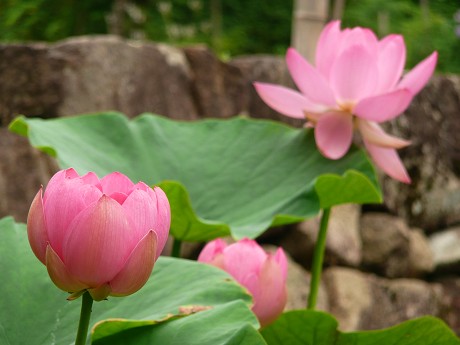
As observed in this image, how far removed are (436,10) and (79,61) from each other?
3.64 m

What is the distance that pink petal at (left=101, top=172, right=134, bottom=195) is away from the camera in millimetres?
435

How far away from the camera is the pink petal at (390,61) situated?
89cm

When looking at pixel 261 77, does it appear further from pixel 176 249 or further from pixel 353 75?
pixel 176 249

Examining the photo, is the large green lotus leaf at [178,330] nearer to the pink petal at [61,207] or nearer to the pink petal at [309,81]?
the pink petal at [61,207]

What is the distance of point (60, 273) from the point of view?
41cm

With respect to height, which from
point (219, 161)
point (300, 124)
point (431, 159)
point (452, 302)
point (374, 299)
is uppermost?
point (219, 161)

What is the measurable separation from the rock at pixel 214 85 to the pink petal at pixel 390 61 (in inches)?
64.0

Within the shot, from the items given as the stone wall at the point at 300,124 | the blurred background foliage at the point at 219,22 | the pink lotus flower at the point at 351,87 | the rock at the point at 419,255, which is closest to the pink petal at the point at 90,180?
the pink lotus flower at the point at 351,87

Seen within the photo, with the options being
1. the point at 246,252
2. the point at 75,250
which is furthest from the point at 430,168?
the point at 75,250

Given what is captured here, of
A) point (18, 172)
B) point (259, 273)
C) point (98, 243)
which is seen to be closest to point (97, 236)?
point (98, 243)

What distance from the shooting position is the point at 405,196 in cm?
295

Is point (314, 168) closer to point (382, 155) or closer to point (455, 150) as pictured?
point (382, 155)

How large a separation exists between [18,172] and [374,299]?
1.22m

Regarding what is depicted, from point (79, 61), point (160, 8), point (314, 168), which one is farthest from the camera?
point (160, 8)
